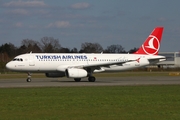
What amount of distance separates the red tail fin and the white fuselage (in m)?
3.15

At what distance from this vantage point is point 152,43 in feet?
173

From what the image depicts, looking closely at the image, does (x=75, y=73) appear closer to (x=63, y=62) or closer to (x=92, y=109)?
(x=63, y=62)

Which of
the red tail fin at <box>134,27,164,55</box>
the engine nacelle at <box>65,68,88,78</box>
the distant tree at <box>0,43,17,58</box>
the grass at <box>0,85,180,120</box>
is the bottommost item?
the grass at <box>0,85,180,120</box>

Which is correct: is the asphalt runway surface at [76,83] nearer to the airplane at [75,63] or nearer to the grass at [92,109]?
the airplane at [75,63]

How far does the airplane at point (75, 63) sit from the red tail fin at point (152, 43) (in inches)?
45.2

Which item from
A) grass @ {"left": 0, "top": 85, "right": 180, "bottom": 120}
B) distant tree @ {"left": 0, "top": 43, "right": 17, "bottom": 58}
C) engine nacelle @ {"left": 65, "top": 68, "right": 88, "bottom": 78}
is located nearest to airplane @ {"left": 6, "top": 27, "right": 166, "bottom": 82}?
engine nacelle @ {"left": 65, "top": 68, "right": 88, "bottom": 78}

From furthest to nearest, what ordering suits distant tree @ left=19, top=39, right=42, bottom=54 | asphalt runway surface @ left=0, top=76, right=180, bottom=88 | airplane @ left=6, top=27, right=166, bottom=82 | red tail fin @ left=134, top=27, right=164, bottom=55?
1. distant tree @ left=19, top=39, right=42, bottom=54
2. red tail fin @ left=134, top=27, right=164, bottom=55
3. airplane @ left=6, top=27, right=166, bottom=82
4. asphalt runway surface @ left=0, top=76, right=180, bottom=88

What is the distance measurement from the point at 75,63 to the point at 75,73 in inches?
123

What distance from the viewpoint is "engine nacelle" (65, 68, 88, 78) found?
4312cm

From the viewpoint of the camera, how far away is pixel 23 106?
1889 cm

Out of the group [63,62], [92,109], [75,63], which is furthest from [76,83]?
[92,109]

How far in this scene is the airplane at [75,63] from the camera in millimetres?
44094

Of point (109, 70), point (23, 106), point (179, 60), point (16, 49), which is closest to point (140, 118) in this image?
point (23, 106)

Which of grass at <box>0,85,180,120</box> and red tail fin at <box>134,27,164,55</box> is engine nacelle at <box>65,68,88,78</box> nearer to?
red tail fin at <box>134,27,164,55</box>
